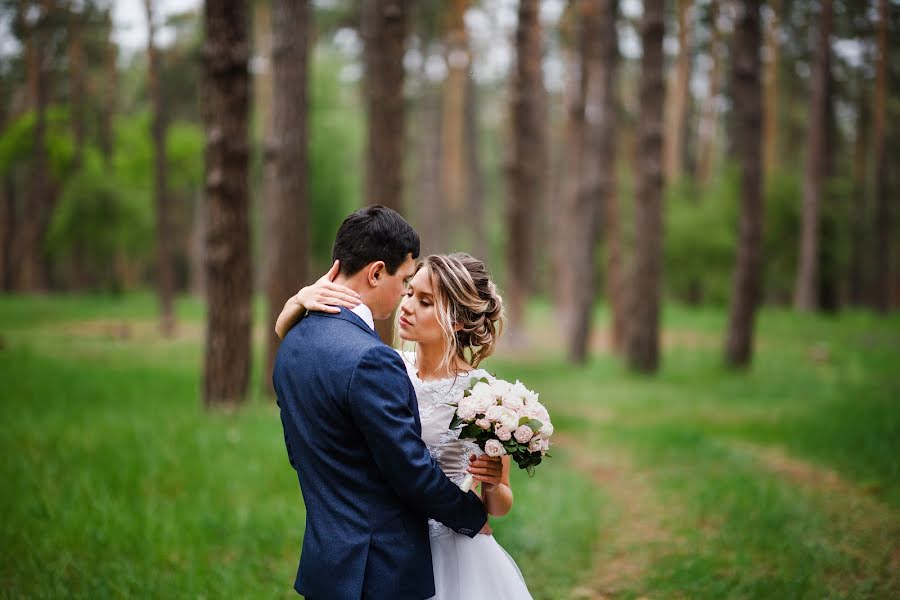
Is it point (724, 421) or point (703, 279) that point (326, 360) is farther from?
point (703, 279)

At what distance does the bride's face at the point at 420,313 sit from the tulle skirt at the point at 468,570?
770 millimetres

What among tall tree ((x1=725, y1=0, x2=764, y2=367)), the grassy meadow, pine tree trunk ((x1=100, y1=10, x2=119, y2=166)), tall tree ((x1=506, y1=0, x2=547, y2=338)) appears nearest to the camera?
the grassy meadow

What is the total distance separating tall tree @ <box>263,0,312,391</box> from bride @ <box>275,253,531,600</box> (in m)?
7.83

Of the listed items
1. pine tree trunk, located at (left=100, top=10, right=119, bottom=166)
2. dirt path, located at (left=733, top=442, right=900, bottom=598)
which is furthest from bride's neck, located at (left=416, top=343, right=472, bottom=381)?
pine tree trunk, located at (left=100, top=10, right=119, bottom=166)

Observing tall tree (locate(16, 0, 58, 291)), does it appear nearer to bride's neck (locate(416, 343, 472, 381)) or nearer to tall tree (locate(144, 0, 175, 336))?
tall tree (locate(144, 0, 175, 336))

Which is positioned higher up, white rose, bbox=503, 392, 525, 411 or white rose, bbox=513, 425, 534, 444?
white rose, bbox=503, 392, 525, 411

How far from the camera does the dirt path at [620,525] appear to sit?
551 centimetres

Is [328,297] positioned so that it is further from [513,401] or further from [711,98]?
[711,98]

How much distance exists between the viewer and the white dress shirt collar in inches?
111

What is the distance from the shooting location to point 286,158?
10977mm

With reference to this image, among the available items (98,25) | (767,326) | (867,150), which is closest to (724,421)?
(767,326)

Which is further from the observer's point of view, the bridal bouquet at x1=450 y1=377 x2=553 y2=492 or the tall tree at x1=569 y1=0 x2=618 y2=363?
the tall tree at x1=569 y1=0 x2=618 y2=363

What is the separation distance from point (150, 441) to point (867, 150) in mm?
37171

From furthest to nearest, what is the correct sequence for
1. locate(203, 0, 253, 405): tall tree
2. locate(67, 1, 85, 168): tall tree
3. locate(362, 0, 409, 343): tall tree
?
locate(67, 1, 85, 168): tall tree < locate(362, 0, 409, 343): tall tree < locate(203, 0, 253, 405): tall tree
